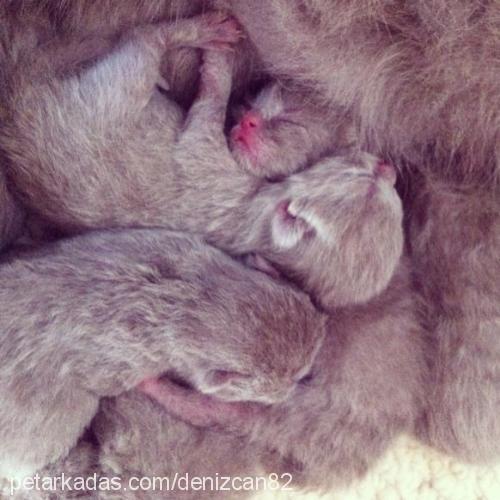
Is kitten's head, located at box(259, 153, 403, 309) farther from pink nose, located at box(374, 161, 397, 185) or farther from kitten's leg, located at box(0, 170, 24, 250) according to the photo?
kitten's leg, located at box(0, 170, 24, 250)

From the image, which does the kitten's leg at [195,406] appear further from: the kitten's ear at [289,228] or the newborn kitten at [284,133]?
the newborn kitten at [284,133]

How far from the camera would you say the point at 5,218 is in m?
1.14

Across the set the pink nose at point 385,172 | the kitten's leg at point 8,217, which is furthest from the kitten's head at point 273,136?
the kitten's leg at point 8,217

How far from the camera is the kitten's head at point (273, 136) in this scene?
1.21 metres

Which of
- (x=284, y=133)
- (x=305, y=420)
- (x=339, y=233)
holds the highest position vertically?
(x=284, y=133)

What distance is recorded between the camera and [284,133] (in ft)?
3.97

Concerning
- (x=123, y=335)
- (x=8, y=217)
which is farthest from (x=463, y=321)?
(x=8, y=217)

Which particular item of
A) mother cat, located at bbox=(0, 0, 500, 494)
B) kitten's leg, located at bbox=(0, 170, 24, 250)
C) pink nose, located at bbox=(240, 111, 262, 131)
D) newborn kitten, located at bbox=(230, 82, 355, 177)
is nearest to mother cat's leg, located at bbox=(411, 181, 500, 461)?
mother cat, located at bbox=(0, 0, 500, 494)

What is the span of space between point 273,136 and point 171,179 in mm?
171

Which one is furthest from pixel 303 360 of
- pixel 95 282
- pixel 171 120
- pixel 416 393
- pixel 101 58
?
pixel 101 58

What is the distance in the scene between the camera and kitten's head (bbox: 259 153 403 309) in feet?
3.75

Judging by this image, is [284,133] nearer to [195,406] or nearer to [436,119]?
[436,119]

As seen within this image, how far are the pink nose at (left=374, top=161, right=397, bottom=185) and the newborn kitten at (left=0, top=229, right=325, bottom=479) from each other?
8.8 inches

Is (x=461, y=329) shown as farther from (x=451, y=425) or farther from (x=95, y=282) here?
(x=95, y=282)
